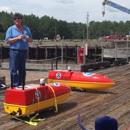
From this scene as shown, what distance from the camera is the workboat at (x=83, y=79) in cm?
830

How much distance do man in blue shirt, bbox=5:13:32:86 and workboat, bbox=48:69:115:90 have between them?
2335 millimetres

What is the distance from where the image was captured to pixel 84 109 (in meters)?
6.57

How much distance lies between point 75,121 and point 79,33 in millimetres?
171988

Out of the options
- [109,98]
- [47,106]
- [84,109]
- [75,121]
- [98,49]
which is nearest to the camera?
[75,121]

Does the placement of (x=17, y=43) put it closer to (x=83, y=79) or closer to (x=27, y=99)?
(x=27, y=99)

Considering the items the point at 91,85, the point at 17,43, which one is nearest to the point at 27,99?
the point at 17,43

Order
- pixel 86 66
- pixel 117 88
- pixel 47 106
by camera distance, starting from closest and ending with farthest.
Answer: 1. pixel 47 106
2. pixel 117 88
3. pixel 86 66

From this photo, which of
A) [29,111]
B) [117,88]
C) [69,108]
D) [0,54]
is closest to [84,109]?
[69,108]

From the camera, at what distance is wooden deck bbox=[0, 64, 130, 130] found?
5277 mm

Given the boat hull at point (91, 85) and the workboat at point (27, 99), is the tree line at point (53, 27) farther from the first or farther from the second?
the workboat at point (27, 99)

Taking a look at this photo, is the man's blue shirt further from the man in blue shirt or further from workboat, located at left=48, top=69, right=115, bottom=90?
workboat, located at left=48, top=69, right=115, bottom=90

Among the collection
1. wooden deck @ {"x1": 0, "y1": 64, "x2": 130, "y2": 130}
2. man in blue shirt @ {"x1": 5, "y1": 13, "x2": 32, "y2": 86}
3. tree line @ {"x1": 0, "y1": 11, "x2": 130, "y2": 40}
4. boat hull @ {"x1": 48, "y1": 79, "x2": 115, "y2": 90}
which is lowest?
wooden deck @ {"x1": 0, "y1": 64, "x2": 130, "y2": 130}

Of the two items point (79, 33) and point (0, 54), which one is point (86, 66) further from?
point (79, 33)

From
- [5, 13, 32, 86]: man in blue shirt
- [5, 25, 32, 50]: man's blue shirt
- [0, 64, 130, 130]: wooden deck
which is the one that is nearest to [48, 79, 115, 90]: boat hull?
[0, 64, 130, 130]: wooden deck
